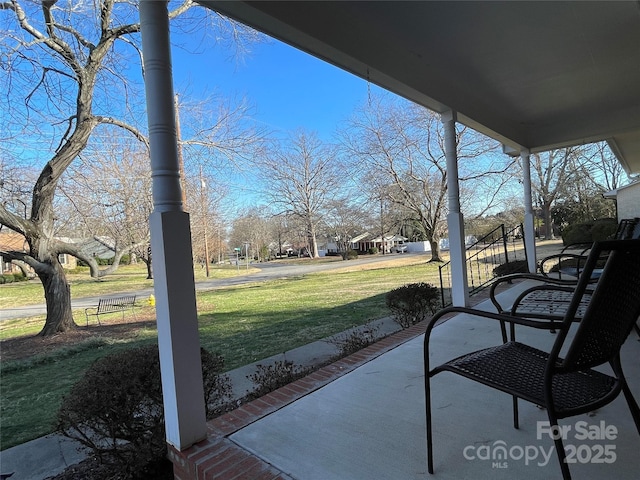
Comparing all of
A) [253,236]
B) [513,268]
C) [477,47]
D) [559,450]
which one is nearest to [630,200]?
[513,268]

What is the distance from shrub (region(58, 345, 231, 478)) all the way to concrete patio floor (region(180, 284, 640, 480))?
447mm

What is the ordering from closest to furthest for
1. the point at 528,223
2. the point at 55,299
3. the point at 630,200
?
the point at 528,223 < the point at 630,200 < the point at 55,299

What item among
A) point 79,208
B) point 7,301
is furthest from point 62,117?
point 7,301

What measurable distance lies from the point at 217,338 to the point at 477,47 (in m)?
5.51

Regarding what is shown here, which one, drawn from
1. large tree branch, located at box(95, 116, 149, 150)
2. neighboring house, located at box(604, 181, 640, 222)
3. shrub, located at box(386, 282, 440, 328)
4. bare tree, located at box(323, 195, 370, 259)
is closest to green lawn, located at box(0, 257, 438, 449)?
shrub, located at box(386, 282, 440, 328)

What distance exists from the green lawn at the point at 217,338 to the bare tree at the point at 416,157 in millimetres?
8217

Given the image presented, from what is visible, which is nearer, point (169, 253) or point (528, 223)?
point (169, 253)

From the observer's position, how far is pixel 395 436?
157 centimetres

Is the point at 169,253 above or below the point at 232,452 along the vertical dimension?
above

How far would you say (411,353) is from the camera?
8.61ft

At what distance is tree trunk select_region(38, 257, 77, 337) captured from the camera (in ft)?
23.5

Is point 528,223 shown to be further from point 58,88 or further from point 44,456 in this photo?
point 58,88

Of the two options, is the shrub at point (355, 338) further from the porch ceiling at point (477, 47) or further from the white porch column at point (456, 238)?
the porch ceiling at point (477, 47)

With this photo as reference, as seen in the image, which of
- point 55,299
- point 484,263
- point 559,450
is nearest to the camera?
point 559,450
